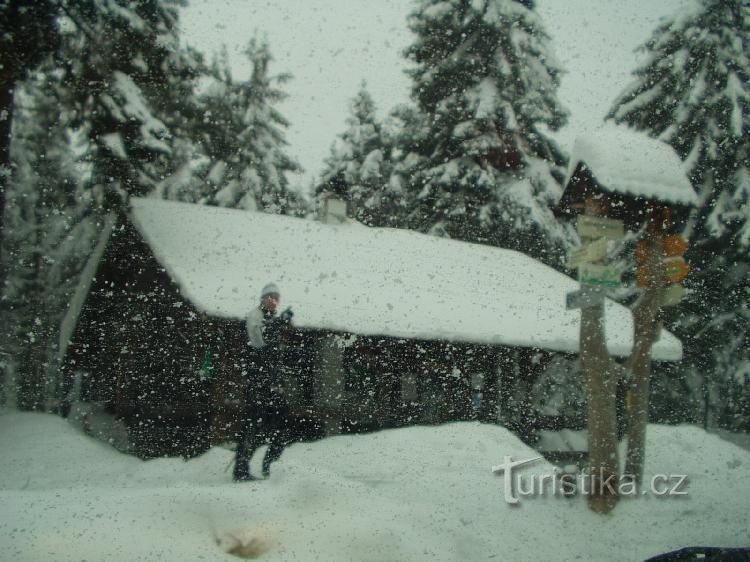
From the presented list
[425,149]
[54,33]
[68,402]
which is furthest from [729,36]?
[68,402]

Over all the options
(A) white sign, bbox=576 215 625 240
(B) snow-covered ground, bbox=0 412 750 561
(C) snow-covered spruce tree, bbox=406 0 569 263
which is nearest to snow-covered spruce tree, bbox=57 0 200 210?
(B) snow-covered ground, bbox=0 412 750 561

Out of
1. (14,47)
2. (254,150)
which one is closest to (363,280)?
(14,47)

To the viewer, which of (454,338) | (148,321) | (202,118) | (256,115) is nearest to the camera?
(454,338)

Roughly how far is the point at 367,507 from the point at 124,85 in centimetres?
1128

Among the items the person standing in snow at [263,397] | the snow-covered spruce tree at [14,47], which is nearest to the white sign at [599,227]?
the person standing in snow at [263,397]

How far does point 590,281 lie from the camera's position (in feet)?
18.8

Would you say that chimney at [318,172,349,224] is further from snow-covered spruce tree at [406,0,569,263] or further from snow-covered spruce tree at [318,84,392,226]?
snow-covered spruce tree at [318,84,392,226]

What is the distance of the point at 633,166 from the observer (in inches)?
231

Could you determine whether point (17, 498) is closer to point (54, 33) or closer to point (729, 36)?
point (54, 33)

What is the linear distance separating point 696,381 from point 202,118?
16.5m

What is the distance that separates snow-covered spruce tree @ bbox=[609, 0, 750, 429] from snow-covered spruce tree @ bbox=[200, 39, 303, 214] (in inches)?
561

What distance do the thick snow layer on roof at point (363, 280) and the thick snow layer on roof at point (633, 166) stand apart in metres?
4.32

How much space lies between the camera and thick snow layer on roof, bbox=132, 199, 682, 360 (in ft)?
30.4

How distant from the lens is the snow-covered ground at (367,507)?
3467mm
